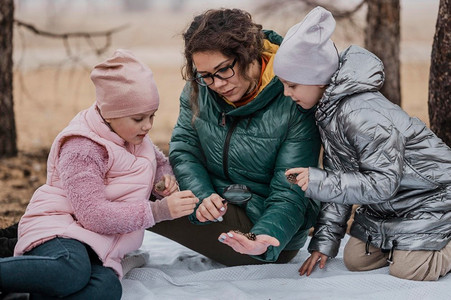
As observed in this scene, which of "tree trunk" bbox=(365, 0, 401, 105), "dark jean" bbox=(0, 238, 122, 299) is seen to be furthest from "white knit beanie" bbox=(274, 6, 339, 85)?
"tree trunk" bbox=(365, 0, 401, 105)

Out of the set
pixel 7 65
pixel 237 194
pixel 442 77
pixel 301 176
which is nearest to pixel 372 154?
pixel 301 176

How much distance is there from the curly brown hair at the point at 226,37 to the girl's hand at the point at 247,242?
0.64 metres

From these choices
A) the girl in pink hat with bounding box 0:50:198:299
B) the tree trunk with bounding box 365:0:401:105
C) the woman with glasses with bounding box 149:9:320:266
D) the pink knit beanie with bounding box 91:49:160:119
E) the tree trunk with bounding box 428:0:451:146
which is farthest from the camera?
the tree trunk with bounding box 365:0:401:105

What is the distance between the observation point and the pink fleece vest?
2.30 m

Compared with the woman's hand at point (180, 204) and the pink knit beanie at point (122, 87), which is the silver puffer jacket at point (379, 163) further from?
the pink knit beanie at point (122, 87)

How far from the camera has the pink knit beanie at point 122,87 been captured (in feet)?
7.68

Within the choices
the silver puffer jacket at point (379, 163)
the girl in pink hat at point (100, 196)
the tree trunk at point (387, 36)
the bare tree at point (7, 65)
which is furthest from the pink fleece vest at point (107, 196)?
the tree trunk at point (387, 36)

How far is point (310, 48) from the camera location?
232 centimetres

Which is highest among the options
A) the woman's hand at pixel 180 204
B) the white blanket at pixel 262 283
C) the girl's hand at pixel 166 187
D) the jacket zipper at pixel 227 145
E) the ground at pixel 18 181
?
the jacket zipper at pixel 227 145

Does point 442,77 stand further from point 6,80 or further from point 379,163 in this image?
point 6,80

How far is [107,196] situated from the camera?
235 cm

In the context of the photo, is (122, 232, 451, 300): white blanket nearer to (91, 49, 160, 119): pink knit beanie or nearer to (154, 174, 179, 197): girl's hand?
(154, 174, 179, 197): girl's hand

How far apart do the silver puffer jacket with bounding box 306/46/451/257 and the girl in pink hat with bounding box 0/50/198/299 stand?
0.57m

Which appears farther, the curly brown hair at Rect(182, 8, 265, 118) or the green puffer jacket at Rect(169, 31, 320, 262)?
the green puffer jacket at Rect(169, 31, 320, 262)
